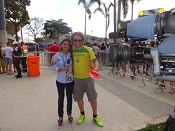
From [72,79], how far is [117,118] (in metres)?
1.29

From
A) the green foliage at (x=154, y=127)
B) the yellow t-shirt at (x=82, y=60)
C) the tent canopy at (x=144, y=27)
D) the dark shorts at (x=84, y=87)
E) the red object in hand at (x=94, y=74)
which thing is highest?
the tent canopy at (x=144, y=27)

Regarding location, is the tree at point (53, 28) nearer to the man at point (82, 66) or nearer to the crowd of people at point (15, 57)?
the crowd of people at point (15, 57)

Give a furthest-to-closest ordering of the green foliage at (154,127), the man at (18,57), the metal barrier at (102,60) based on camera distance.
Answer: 1. the metal barrier at (102,60)
2. the man at (18,57)
3. the green foliage at (154,127)

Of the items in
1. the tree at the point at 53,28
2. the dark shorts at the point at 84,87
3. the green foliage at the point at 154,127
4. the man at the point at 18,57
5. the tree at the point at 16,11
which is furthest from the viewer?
the tree at the point at 53,28

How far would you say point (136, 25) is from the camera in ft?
8.54

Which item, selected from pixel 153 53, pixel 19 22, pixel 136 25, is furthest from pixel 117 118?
pixel 19 22

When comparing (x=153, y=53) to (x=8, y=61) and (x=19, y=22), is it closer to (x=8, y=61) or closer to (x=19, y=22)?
(x=8, y=61)

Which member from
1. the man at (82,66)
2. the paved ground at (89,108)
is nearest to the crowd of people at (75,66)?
the man at (82,66)

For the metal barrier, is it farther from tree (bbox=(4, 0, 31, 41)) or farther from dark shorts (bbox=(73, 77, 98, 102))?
tree (bbox=(4, 0, 31, 41))

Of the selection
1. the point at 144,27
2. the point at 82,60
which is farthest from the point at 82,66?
the point at 144,27

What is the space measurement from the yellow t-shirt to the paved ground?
1.02 metres

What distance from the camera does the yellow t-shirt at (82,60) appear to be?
11.2ft

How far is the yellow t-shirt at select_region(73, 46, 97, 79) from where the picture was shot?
3.43m

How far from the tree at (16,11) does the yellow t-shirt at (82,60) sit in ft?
103
